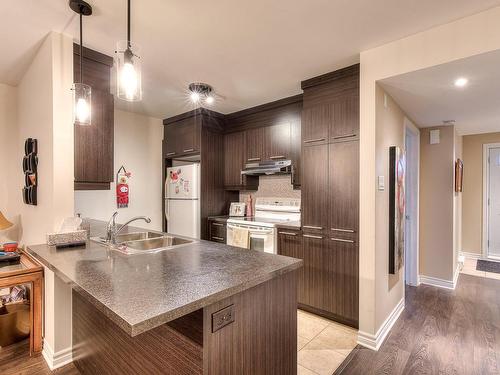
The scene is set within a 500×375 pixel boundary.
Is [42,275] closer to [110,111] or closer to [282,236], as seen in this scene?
[110,111]

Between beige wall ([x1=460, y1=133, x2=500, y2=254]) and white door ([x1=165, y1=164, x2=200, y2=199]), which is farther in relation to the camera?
beige wall ([x1=460, y1=133, x2=500, y2=254])

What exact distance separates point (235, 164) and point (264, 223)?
121 cm

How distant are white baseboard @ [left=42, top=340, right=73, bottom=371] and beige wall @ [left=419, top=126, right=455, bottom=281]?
424 cm

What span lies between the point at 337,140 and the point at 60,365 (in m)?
2.97

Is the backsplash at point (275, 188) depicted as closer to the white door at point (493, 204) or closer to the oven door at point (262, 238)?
the oven door at point (262, 238)

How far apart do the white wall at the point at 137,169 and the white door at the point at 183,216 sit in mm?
307

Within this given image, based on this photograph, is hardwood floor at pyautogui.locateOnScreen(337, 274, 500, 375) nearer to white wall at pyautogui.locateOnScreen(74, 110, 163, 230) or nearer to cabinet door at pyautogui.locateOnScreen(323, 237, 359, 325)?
cabinet door at pyautogui.locateOnScreen(323, 237, 359, 325)

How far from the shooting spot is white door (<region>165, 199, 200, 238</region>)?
381cm

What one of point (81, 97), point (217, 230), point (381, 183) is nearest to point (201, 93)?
point (81, 97)

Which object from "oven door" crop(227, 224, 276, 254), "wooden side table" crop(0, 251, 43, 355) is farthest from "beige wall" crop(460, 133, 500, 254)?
"wooden side table" crop(0, 251, 43, 355)

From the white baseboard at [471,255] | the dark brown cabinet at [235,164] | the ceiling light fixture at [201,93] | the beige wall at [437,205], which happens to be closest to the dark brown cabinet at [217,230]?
the dark brown cabinet at [235,164]

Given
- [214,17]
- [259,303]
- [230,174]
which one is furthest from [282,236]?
[214,17]

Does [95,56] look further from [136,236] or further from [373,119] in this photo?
[373,119]

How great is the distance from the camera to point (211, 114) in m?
4.00
